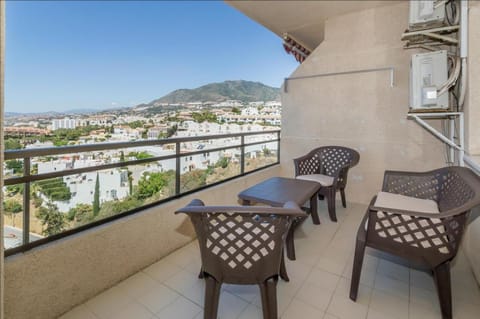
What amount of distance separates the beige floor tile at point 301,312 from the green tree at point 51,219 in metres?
1.50

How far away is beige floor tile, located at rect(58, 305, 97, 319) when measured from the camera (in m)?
1.43

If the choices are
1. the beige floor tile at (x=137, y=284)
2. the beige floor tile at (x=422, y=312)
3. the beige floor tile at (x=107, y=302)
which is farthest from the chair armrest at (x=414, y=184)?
the beige floor tile at (x=107, y=302)

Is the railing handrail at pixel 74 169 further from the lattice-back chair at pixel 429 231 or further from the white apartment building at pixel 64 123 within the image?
the lattice-back chair at pixel 429 231

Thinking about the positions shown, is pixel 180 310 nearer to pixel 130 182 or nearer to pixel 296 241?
pixel 130 182

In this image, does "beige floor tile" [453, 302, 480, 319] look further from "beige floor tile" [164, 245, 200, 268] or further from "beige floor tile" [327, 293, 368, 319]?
"beige floor tile" [164, 245, 200, 268]

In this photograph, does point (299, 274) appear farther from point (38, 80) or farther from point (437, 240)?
point (38, 80)

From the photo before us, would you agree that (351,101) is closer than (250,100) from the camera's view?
Yes

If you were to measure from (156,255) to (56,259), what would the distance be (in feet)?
2.45

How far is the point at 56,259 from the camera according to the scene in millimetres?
1407

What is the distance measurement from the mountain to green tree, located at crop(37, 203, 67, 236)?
2.50 m

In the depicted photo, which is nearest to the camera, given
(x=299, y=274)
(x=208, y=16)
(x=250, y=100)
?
A: (x=299, y=274)

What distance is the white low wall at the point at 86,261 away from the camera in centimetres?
128

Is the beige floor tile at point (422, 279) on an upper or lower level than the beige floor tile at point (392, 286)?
upper

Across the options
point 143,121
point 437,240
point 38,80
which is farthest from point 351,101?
point 38,80
